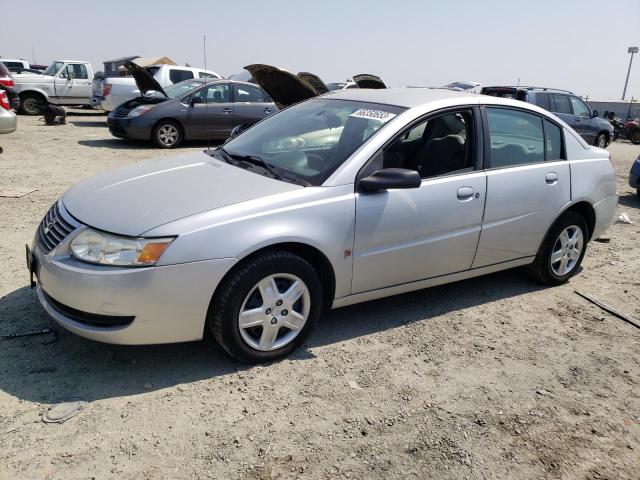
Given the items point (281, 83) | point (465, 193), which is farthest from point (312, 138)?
point (281, 83)

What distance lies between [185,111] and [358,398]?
1002 centimetres

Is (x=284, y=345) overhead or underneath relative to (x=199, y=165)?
underneath

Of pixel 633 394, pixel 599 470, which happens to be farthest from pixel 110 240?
pixel 633 394

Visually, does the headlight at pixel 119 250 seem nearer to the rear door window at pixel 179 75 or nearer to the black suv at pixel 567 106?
the black suv at pixel 567 106

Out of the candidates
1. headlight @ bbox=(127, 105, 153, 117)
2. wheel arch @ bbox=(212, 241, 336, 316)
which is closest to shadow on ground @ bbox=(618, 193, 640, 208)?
wheel arch @ bbox=(212, 241, 336, 316)

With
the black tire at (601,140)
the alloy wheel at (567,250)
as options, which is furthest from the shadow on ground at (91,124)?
the black tire at (601,140)

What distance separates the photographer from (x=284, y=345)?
10.9ft

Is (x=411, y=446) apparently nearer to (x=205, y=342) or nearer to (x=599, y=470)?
(x=599, y=470)

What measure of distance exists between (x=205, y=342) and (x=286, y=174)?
3.93 ft

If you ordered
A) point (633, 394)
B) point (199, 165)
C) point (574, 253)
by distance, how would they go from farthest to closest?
point (574, 253) < point (199, 165) < point (633, 394)

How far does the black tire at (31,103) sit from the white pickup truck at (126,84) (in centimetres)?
208

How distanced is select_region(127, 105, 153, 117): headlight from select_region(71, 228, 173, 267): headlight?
30.5 feet

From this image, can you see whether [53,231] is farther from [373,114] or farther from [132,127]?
[132,127]

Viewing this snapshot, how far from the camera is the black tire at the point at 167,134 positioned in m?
11.6
